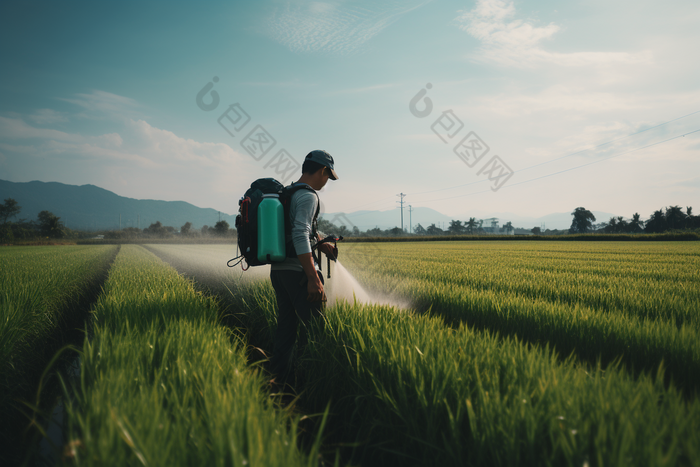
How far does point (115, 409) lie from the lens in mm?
1397

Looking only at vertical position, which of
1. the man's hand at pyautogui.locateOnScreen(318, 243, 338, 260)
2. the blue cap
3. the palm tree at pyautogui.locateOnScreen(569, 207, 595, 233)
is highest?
the palm tree at pyautogui.locateOnScreen(569, 207, 595, 233)

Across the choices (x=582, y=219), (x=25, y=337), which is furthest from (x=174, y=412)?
(x=582, y=219)

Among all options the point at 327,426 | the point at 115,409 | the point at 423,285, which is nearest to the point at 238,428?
the point at 115,409

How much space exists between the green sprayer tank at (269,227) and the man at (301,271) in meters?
0.13

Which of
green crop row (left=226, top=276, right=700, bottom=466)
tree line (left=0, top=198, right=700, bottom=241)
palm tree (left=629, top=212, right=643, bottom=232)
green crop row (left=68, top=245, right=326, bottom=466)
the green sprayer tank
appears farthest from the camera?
palm tree (left=629, top=212, right=643, bottom=232)

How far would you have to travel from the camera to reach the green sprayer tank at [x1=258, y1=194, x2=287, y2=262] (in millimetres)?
2803

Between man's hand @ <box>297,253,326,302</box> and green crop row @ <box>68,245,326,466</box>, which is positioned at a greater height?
man's hand @ <box>297,253,326,302</box>

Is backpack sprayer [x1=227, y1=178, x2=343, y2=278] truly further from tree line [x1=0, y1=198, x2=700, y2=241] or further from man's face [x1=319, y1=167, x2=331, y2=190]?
tree line [x1=0, y1=198, x2=700, y2=241]

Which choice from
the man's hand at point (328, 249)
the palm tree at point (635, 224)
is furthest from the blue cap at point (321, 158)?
the palm tree at point (635, 224)

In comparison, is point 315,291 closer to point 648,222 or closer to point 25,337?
point 25,337

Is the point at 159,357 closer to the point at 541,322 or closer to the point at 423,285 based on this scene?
the point at 541,322

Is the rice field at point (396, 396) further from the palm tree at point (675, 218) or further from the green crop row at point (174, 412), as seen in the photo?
the palm tree at point (675, 218)

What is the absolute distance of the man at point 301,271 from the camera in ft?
8.87

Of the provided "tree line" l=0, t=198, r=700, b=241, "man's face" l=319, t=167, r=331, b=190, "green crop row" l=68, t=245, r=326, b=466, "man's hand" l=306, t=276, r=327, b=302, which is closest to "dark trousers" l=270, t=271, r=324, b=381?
"man's hand" l=306, t=276, r=327, b=302
